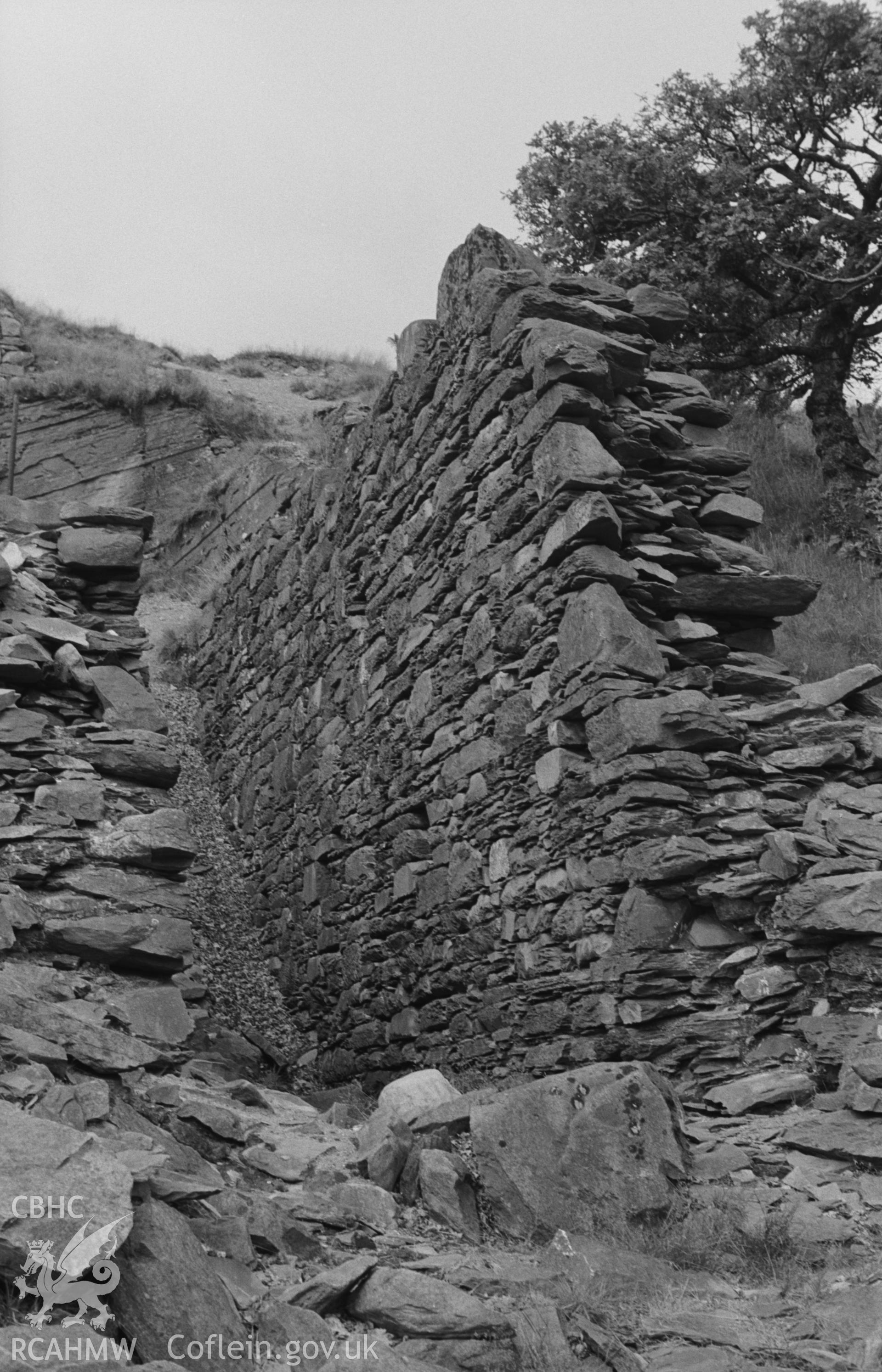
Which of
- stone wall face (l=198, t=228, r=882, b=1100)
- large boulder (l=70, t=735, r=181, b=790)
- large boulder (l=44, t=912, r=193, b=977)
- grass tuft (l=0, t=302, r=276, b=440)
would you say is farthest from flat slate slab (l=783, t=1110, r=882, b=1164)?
grass tuft (l=0, t=302, r=276, b=440)

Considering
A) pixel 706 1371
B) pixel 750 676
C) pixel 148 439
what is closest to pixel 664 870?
pixel 750 676

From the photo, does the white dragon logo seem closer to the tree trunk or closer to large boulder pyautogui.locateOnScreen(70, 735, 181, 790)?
large boulder pyautogui.locateOnScreen(70, 735, 181, 790)

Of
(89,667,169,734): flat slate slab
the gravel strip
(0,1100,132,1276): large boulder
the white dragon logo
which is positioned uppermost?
(89,667,169,734): flat slate slab

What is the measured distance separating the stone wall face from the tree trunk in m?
6.02

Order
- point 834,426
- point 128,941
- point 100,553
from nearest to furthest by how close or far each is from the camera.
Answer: point 128,941, point 100,553, point 834,426

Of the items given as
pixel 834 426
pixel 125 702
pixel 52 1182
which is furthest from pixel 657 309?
pixel 834 426

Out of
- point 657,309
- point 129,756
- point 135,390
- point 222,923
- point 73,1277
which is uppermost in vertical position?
point 135,390

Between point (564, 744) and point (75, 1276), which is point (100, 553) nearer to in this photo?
point (564, 744)

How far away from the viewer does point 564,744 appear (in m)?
5.67

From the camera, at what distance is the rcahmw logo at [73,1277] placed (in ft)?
7.51

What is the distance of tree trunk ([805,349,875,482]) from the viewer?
12766 millimetres

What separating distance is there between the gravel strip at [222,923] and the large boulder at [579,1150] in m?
3.88

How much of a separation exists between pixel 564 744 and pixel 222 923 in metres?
4.71

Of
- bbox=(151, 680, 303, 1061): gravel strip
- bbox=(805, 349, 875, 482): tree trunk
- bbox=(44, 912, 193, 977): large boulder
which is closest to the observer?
bbox=(44, 912, 193, 977): large boulder
